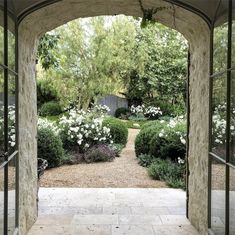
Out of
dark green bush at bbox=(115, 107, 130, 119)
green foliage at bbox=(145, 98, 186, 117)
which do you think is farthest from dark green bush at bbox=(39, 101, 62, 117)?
green foliage at bbox=(145, 98, 186, 117)

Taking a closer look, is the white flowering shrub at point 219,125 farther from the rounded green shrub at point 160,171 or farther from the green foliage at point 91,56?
the green foliage at point 91,56

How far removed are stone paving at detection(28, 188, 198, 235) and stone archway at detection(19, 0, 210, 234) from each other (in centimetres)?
26

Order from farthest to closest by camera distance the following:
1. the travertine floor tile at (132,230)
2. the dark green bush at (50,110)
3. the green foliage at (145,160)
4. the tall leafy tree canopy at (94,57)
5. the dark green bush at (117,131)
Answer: the dark green bush at (50,110), the tall leafy tree canopy at (94,57), the dark green bush at (117,131), the green foliage at (145,160), the travertine floor tile at (132,230)

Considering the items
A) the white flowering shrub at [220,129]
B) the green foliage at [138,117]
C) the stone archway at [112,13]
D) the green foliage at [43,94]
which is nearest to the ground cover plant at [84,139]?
the stone archway at [112,13]

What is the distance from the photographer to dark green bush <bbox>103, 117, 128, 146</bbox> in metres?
10.4

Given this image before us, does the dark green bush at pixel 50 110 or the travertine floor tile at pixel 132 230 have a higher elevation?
the dark green bush at pixel 50 110

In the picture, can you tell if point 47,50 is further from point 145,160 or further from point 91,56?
point 91,56

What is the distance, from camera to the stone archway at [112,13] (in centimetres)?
349

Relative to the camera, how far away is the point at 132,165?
8.75 metres

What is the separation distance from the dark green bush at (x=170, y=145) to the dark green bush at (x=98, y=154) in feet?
4.35

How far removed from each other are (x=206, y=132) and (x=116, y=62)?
33.4ft

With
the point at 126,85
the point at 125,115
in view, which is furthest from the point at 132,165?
the point at 125,115

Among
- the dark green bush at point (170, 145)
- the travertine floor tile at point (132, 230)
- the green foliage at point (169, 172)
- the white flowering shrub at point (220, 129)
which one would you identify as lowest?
the travertine floor tile at point (132, 230)

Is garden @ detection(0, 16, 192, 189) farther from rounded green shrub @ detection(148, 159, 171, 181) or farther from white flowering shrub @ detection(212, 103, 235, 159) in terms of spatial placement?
white flowering shrub @ detection(212, 103, 235, 159)
